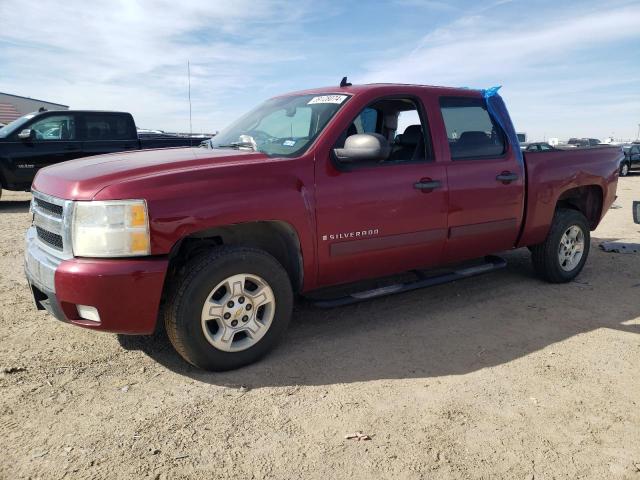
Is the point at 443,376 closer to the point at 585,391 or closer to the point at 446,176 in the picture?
the point at 585,391

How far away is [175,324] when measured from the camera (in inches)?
120

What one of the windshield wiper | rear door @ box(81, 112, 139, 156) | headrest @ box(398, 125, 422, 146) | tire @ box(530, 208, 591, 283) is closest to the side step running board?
tire @ box(530, 208, 591, 283)

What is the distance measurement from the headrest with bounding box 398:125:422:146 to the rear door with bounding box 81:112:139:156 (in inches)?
318

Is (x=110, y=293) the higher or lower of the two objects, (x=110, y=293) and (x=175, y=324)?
the higher

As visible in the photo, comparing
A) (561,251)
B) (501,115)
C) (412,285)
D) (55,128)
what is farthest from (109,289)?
(55,128)

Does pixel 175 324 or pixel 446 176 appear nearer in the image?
pixel 175 324

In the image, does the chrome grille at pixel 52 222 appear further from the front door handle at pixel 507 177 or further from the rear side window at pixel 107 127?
the rear side window at pixel 107 127

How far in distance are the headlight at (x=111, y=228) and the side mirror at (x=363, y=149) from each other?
1.42 meters

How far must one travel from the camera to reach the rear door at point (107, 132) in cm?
1069

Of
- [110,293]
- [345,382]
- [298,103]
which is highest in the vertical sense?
[298,103]

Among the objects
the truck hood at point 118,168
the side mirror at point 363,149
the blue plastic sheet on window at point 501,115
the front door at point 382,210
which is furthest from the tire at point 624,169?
the truck hood at point 118,168

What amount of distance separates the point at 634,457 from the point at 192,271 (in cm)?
254

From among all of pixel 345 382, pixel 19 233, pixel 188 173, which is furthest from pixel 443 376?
pixel 19 233

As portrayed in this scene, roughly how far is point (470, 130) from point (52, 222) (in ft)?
11.1
